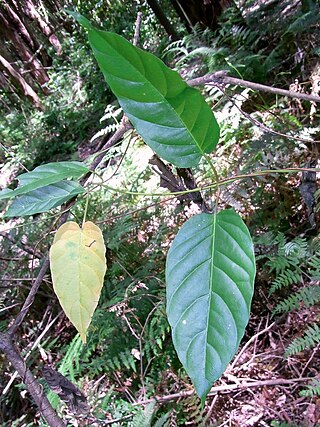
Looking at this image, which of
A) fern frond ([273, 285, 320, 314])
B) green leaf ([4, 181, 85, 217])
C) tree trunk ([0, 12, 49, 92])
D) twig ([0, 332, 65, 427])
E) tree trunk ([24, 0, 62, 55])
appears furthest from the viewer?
tree trunk ([24, 0, 62, 55])

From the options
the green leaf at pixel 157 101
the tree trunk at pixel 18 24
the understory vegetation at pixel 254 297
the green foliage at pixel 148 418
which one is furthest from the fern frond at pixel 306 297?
the tree trunk at pixel 18 24

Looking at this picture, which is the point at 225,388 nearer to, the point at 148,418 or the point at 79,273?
the point at 148,418

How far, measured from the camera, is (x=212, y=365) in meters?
0.36

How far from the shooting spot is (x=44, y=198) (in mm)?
503

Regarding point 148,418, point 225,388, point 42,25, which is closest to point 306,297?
point 225,388

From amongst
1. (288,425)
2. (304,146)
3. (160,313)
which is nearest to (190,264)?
(288,425)

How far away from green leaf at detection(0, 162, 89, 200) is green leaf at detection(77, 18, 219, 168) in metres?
0.11

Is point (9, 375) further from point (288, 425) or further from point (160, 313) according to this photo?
point (288, 425)

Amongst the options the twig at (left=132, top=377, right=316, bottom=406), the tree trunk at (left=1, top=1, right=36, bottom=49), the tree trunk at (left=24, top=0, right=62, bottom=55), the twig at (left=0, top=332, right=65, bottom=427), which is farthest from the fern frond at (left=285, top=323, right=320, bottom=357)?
the tree trunk at (left=24, top=0, right=62, bottom=55)

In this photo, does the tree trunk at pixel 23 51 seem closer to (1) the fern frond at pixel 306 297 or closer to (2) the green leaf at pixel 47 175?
(1) the fern frond at pixel 306 297

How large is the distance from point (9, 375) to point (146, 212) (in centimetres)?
96

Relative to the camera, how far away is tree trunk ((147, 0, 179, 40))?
3931 millimetres

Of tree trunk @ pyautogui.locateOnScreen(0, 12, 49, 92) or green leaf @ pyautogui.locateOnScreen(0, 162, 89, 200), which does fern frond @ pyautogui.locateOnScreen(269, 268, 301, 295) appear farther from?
tree trunk @ pyautogui.locateOnScreen(0, 12, 49, 92)

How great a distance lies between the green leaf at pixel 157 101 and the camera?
373 millimetres
